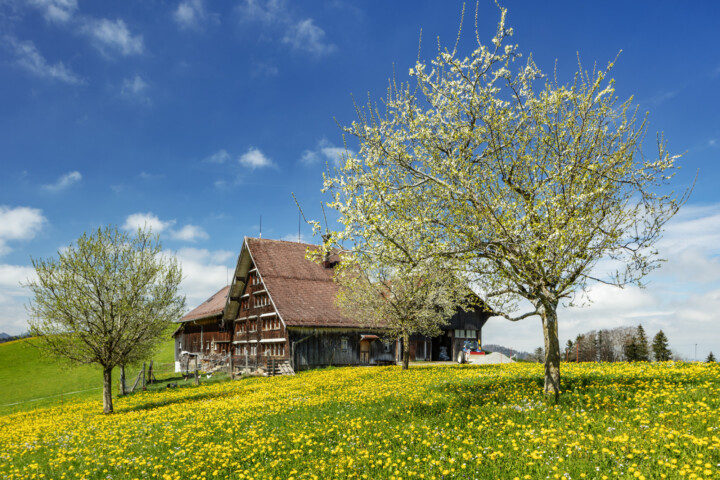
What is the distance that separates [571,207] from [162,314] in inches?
864

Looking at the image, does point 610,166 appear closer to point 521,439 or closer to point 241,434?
point 521,439

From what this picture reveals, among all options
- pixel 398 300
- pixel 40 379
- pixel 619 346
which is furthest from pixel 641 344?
pixel 40 379

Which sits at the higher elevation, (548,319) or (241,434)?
(548,319)

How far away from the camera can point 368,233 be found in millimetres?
13070

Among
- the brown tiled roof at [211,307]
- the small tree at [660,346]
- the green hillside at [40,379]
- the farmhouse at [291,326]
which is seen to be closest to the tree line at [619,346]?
the small tree at [660,346]

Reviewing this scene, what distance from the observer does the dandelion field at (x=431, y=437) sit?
8109 millimetres

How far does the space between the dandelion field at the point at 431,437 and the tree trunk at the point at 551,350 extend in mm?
540

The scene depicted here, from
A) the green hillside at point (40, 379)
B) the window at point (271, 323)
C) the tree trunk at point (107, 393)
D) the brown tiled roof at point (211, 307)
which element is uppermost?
the brown tiled roof at point (211, 307)

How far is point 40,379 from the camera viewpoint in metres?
52.4

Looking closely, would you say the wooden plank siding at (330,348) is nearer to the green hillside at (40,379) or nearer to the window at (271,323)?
the window at (271,323)

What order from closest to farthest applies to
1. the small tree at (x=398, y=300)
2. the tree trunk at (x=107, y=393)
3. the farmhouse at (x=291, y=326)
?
1. the tree trunk at (x=107, y=393)
2. the small tree at (x=398, y=300)
3. the farmhouse at (x=291, y=326)

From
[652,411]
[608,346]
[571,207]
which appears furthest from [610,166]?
[608,346]

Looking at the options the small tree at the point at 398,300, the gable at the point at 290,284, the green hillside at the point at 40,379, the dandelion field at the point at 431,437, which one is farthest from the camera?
the green hillside at the point at 40,379

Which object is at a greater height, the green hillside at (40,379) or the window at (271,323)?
the window at (271,323)
